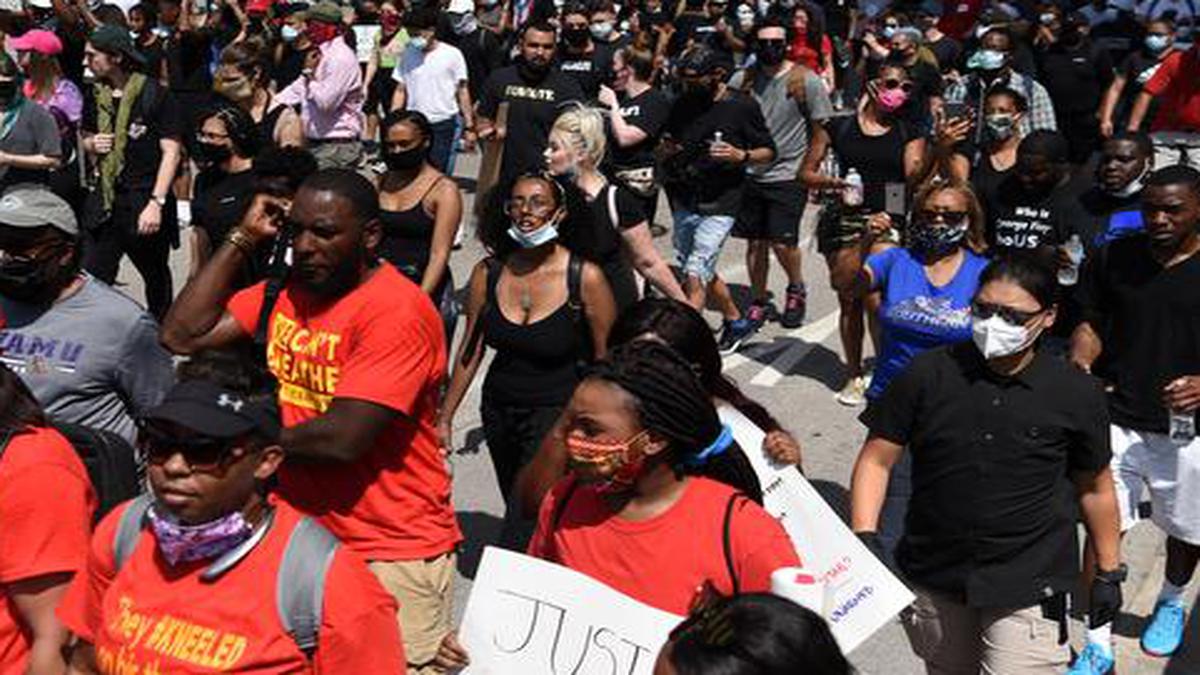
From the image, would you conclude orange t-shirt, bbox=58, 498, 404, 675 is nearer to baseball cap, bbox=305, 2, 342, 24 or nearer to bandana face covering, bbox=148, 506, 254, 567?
bandana face covering, bbox=148, 506, 254, 567

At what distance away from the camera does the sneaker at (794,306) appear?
10875 millimetres

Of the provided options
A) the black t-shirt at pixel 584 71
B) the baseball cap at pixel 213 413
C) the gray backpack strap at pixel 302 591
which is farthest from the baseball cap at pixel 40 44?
the gray backpack strap at pixel 302 591

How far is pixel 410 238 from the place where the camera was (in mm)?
7336

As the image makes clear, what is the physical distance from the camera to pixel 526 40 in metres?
10.1

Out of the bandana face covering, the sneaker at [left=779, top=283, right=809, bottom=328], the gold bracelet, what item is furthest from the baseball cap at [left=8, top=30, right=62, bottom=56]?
the bandana face covering

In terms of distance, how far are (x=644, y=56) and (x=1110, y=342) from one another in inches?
243

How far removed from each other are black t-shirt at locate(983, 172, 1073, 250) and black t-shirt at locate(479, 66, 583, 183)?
299 centimetres

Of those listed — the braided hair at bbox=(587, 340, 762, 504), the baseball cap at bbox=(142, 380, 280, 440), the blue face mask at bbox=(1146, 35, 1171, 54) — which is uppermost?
the baseball cap at bbox=(142, 380, 280, 440)

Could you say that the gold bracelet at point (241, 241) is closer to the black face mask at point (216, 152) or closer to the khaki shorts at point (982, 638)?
the black face mask at point (216, 152)

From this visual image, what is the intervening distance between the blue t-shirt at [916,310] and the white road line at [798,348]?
10.4 ft

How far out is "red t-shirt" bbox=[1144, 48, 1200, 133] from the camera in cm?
1109

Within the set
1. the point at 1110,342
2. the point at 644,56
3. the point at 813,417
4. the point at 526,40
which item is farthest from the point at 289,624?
the point at 644,56

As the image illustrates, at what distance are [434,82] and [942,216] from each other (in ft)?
22.3

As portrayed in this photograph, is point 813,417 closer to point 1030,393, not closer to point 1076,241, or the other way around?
point 1076,241
